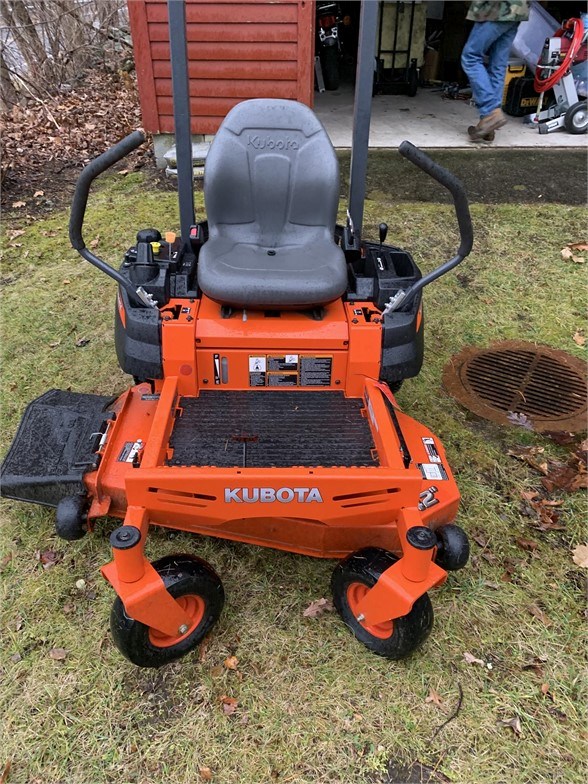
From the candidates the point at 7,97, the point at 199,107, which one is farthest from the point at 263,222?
the point at 7,97

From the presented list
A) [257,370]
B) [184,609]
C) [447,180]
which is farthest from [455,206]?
[184,609]

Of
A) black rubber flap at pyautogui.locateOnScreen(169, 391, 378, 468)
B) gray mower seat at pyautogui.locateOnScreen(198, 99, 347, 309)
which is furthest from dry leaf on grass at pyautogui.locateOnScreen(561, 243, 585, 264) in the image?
black rubber flap at pyautogui.locateOnScreen(169, 391, 378, 468)

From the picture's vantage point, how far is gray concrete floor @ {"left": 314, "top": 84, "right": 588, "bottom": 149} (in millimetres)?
6465

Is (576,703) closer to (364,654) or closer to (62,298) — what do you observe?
(364,654)

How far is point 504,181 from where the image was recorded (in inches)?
224

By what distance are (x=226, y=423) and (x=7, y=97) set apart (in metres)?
7.26

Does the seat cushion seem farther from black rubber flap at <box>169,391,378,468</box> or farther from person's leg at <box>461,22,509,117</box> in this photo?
person's leg at <box>461,22,509,117</box>

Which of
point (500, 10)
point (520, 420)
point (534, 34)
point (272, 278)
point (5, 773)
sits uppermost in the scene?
point (500, 10)

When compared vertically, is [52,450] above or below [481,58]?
below

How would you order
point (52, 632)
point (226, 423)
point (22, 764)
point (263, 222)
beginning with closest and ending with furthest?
point (22, 764) < point (52, 632) < point (226, 423) < point (263, 222)

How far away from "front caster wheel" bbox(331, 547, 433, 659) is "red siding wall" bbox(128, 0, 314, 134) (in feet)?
15.8

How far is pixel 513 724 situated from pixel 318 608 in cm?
73

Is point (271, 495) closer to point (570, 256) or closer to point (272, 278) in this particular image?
point (272, 278)

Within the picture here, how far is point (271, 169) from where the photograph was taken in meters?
2.76
